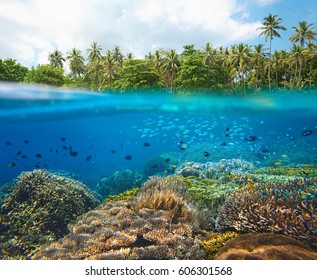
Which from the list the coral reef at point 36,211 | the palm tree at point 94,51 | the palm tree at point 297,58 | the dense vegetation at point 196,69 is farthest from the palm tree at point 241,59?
the coral reef at point 36,211

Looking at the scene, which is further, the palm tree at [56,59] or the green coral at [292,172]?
the palm tree at [56,59]

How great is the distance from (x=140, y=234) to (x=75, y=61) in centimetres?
4824

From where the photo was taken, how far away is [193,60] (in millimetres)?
32219

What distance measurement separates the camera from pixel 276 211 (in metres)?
4.18

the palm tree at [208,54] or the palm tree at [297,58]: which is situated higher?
the palm tree at [208,54]

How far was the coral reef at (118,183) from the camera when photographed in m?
12.0

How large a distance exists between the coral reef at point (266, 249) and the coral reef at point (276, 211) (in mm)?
335

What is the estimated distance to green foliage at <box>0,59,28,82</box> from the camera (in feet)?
91.8

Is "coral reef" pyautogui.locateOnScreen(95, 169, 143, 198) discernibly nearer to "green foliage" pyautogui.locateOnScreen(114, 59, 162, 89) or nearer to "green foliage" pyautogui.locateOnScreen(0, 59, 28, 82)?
A: "green foliage" pyautogui.locateOnScreen(114, 59, 162, 89)

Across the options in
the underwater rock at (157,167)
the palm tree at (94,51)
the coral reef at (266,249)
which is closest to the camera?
the coral reef at (266,249)

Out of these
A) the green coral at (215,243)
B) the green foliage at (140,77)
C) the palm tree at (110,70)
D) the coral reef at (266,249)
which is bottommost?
the green coral at (215,243)

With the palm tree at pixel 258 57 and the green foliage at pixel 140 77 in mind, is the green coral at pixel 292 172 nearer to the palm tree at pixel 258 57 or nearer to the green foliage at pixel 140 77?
the green foliage at pixel 140 77
